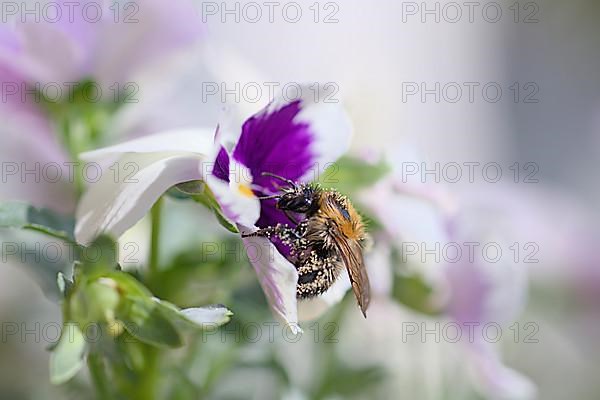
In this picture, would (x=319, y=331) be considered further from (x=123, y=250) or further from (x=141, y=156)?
(x=141, y=156)

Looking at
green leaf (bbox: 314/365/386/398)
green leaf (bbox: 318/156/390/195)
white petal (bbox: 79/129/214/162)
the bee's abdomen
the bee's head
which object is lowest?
green leaf (bbox: 314/365/386/398)

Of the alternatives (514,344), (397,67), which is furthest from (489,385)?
(397,67)

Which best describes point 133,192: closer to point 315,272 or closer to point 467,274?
point 315,272

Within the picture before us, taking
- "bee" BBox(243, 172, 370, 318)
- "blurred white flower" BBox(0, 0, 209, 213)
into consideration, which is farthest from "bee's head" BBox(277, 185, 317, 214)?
"blurred white flower" BBox(0, 0, 209, 213)

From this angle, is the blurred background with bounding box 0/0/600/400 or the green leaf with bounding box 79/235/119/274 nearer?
the green leaf with bounding box 79/235/119/274

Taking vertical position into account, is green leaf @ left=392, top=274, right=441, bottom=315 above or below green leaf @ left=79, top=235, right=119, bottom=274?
below

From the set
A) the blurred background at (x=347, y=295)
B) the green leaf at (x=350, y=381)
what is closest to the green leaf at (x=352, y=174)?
the blurred background at (x=347, y=295)

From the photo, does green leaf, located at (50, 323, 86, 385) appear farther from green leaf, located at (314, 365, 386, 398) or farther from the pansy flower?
green leaf, located at (314, 365, 386, 398)
